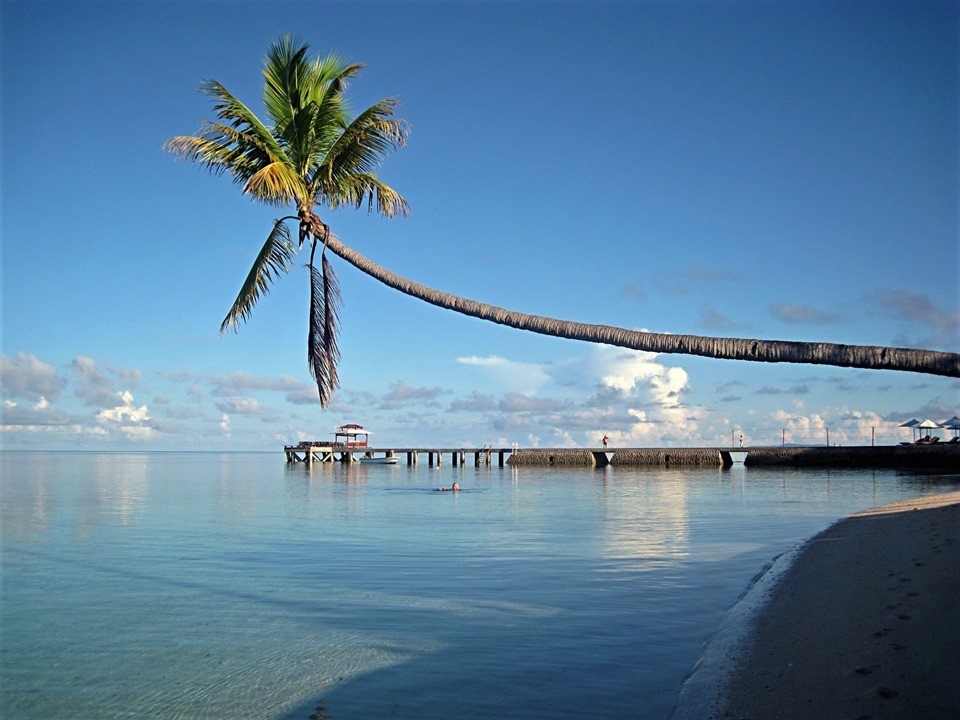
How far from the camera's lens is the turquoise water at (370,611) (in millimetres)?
7211

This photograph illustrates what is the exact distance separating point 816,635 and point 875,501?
2359 centimetres

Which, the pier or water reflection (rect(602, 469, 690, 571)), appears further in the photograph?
the pier

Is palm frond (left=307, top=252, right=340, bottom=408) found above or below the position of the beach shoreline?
above

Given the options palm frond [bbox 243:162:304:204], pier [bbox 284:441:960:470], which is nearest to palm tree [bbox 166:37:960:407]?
palm frond [bbox 243:162:304:204]

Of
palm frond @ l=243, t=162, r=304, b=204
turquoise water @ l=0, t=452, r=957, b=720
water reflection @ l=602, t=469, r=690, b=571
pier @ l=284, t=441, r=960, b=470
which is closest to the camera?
turquoise water @ l=0, t=452, r=957, b=720

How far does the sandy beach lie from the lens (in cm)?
520

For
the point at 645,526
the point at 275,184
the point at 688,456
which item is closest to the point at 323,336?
the point at 275,184

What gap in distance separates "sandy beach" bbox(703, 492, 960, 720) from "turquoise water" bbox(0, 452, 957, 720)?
865 millimetres

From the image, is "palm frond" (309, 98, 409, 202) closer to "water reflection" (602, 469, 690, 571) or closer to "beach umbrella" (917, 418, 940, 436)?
"water reflection" (602, 469, 690, 571)

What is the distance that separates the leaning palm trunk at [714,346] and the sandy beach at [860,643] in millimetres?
2238

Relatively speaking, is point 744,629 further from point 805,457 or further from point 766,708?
point 805,457

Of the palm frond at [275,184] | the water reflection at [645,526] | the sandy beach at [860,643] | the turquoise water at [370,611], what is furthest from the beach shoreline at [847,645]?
the palm frond at [275,184]

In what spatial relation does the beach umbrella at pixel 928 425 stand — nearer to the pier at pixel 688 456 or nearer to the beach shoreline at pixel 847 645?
the pier at pixel 688 456

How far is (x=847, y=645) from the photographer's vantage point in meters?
6.55
